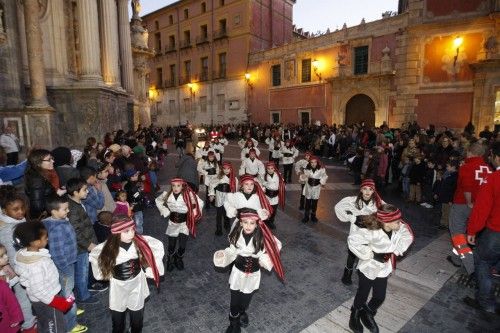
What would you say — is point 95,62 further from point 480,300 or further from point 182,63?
point 182,63

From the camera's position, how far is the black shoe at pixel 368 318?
12.1ft

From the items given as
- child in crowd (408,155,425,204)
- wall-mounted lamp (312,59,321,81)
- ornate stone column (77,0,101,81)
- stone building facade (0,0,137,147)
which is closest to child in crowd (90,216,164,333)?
child in crowd (408,155,425,204)

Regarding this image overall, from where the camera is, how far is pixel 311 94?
84.0ft

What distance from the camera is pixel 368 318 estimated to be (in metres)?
3.73

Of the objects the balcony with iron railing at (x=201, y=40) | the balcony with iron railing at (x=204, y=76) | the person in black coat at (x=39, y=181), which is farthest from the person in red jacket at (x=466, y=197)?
the balcony with iron railing at (x=201, y=40)

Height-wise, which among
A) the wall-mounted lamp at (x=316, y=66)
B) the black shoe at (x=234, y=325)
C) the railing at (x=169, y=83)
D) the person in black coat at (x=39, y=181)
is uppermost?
the railing at (x=169, y=83)

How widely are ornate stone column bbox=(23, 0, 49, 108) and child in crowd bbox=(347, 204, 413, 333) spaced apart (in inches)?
423

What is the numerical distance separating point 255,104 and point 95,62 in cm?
1952

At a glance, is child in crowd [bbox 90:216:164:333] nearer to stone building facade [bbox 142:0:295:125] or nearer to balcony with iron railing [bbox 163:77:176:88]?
stone building facade [bbox 142:0:295:125]

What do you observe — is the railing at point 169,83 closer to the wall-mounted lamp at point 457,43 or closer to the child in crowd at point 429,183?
the wall-mounted lamp at point 457,43

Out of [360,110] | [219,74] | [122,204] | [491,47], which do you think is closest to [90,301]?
[122,204]

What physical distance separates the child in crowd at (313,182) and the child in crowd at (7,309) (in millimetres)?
5774

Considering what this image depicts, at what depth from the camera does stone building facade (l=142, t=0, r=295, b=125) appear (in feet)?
101

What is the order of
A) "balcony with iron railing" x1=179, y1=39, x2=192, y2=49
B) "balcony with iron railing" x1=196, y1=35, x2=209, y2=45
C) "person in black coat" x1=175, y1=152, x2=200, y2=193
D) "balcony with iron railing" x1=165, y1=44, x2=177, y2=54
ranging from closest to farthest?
"person in black coat" x1=175, y1=152, x2=200, y2=193 < "balcony with iron railing" x1=196, y1=35, x2=209, y2=45 < "balcony with iron railing" x1=179, y1=39, x2=192, y2=49 < "balcony with iron railing" x1=165, y1=44, x2=177, y2=54
